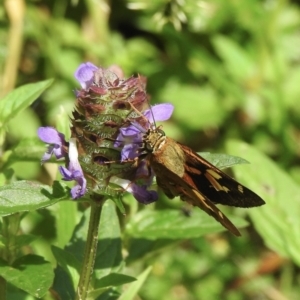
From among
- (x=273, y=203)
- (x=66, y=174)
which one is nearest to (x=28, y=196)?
(x=66, y=174)

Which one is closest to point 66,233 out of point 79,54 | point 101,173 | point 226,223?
point 101,173

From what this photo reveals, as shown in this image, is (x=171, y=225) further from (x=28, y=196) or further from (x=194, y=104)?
(x=194, y=104)

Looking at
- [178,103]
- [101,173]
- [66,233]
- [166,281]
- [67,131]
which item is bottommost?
[166,281]

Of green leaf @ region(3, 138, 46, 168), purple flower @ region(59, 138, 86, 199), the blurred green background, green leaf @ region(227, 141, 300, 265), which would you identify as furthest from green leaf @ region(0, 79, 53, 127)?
the blurred green background

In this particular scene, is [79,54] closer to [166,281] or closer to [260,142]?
[260,142]

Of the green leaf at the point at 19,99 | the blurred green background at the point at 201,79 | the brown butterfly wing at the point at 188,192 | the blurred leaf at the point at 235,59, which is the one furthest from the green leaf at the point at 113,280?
the blurred leaf at the point at 235,59

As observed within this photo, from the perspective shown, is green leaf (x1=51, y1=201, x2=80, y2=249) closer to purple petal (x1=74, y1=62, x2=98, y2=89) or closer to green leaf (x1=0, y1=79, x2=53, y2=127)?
green leaf (x1=0, y1=79, x2=53, y2=127)

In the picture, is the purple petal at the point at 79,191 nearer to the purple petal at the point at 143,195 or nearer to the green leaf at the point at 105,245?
the purple petal at the point at 143,195

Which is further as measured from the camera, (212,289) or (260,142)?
(260,142)
